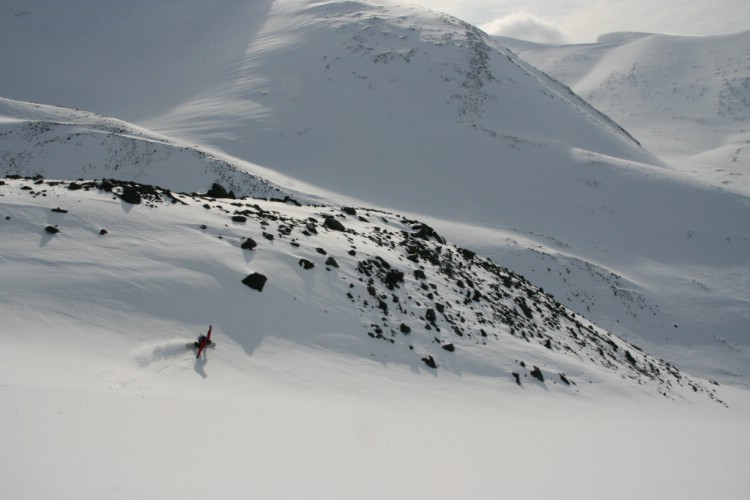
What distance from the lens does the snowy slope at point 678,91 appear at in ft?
254

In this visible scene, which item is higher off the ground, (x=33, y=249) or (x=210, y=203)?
(x=210, y=203)

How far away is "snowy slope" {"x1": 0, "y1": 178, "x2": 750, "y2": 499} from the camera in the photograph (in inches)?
203

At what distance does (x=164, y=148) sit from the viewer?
116 feet

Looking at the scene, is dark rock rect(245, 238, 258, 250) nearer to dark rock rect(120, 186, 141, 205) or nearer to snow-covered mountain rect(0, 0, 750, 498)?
snow-covered mountain rect(0, 0, 750, 498)

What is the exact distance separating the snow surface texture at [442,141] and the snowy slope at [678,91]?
21.3 metres

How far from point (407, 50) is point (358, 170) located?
26.4 meters

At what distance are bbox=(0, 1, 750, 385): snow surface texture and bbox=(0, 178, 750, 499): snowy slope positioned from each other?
12.0m

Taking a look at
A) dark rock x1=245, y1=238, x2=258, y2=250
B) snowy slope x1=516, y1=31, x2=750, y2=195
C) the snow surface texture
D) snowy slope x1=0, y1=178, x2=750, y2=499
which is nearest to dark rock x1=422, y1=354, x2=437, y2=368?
snowy slope x1=0, y1=178, x2=750, y2=499

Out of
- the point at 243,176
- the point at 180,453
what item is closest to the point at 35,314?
the point at 180,453

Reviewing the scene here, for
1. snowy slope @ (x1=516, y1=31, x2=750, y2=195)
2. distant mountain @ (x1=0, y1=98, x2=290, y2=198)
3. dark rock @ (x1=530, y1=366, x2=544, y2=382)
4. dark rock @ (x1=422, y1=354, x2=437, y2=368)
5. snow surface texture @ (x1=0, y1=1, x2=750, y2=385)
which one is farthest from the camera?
snowy slope @ (x1=516, y1=31, x2=750, y2=195)

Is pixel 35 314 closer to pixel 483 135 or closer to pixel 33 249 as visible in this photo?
pixel 33 249

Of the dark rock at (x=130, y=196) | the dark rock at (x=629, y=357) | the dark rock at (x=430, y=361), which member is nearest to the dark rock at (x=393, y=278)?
the dark rock at (x=430, y=361)

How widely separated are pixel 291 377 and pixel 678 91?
12240cm

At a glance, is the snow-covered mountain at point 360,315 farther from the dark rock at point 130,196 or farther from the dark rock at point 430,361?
the dark rock at point 430,361
